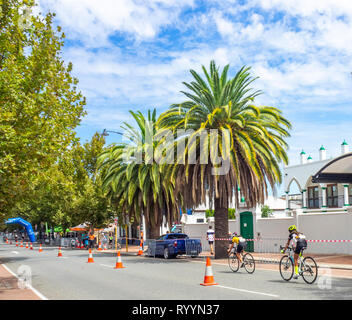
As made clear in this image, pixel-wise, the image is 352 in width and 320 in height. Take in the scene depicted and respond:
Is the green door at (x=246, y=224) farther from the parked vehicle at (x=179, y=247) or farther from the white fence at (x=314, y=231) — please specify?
the parked vehicle at (x=179, y=247)

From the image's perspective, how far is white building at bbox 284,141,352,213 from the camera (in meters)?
40.8

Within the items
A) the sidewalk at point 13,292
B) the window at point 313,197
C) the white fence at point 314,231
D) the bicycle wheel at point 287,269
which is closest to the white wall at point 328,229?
the white fence at point 314,231

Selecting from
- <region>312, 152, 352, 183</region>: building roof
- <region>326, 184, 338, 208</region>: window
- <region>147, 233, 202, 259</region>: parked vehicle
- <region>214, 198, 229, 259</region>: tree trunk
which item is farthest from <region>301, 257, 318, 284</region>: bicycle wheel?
<region>326, 184, 338, 208</region>: window

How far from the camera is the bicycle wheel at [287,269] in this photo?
14523 millimetres

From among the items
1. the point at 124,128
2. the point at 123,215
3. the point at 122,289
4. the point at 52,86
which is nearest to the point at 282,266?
the point at 122,289

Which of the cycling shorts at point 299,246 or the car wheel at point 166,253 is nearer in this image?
the cycling shorts at point 299,246

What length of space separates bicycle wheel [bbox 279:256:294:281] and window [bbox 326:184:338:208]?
28555mm

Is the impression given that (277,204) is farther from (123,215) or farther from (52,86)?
(52,86)

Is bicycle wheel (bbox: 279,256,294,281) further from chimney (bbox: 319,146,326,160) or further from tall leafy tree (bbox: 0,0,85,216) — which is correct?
chimney (bbox: 319,146,326,160)

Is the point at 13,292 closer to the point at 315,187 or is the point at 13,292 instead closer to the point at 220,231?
the point at 220,231

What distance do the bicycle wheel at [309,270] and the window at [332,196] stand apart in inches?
1138

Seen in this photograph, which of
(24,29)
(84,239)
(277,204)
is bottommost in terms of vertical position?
(84,239)

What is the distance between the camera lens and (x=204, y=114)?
24.7m
